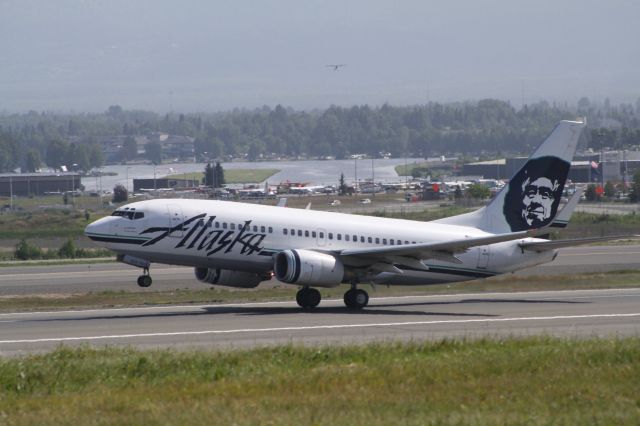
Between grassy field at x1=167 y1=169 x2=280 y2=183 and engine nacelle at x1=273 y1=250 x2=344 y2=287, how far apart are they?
409ft

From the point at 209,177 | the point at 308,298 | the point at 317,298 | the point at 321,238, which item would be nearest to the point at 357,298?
the point at 317,298

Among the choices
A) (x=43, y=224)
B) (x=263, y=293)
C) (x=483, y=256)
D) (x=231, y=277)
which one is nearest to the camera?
(x=231, y=277)

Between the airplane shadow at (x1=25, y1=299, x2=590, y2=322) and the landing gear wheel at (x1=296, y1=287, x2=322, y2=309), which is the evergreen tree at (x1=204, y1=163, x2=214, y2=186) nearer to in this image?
the airplane shadow at (x1=25, y1=299, x2=590, y2=322)

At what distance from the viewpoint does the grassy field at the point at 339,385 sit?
17.3 meters

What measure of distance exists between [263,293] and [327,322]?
479 inches

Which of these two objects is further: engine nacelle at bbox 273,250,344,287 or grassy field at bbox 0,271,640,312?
grassy field at bbox 0,271,640,312

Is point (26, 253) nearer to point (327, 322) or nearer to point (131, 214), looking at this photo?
point (131, 214)

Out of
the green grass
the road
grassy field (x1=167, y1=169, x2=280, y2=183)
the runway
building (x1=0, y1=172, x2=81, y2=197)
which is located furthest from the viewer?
grassy field (x1=167, y1=169, x2=280, y2=183)

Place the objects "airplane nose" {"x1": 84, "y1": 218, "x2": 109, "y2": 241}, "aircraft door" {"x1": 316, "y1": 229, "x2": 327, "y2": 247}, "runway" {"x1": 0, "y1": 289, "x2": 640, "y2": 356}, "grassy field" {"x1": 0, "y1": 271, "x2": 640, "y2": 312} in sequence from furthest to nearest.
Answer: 1. "grassy field" {"x1": 0, "y1": 271, "x2": 640, "y2": 312}
2. "aircraft door" {"x1": 316, "y1": 229, "x2": 327, "y2": 247}
3. "airplane nose" {"x1": 84, "y1": 218, "x2": 109, "y2": 241}
4. "runway" {"x1": 0, "y1": 289, "x2": 640, "y2": 356}

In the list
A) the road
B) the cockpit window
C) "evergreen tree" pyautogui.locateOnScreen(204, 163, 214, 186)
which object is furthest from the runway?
"evergreen tree" pyautogui.locateOnScreen(204, 163, 214, 186)

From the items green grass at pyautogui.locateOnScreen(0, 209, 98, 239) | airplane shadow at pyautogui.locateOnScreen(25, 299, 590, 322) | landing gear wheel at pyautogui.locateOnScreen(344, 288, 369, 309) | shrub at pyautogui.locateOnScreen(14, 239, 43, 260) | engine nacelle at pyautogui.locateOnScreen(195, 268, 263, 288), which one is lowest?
shrub at pyautogui.locateOnScreen(14, 239, 43, 260)

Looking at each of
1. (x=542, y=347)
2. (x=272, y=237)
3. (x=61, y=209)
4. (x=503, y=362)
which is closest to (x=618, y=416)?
(x=503, y=362)

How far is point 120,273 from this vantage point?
60312 mm

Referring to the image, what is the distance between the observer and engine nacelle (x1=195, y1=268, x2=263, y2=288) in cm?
4094
